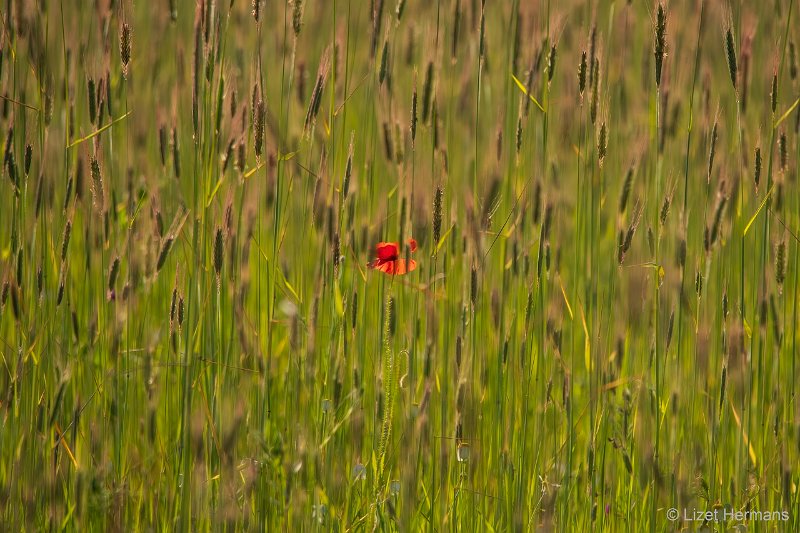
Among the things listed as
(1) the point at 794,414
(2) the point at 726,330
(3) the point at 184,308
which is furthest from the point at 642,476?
(3) the point at 184,308

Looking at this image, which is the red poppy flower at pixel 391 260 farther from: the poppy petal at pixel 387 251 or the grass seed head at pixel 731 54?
the grass seed head at pixel 731 54

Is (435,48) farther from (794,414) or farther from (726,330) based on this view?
(794,414)

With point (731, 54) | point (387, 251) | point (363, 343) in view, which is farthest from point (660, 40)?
point (363, 343)

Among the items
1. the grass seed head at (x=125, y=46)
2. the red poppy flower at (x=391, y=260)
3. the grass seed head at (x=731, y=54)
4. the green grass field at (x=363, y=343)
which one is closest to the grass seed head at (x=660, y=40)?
the green grass field at (x=363, y=343)

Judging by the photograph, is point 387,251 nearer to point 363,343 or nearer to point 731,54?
point 363,343

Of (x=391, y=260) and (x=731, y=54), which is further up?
(x=731, y=54)

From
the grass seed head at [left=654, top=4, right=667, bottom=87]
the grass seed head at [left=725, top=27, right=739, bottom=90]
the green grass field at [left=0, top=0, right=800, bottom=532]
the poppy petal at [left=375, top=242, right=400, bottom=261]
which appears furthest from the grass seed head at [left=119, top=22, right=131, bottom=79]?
the grass seed head at [left=725, top=27, right=739, bottom=90]

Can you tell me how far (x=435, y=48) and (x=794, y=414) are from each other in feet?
2.74

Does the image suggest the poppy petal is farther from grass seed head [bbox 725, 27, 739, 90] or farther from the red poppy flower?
grass seed head [bbox 725, 27, 739, 90]

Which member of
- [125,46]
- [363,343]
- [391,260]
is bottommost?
[363,343]

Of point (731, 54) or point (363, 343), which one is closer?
point (731, 54)

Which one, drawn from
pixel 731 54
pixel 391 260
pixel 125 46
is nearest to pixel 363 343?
pixel 391 260

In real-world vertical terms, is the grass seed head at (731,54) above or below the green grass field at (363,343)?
above

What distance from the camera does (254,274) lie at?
2285mm
